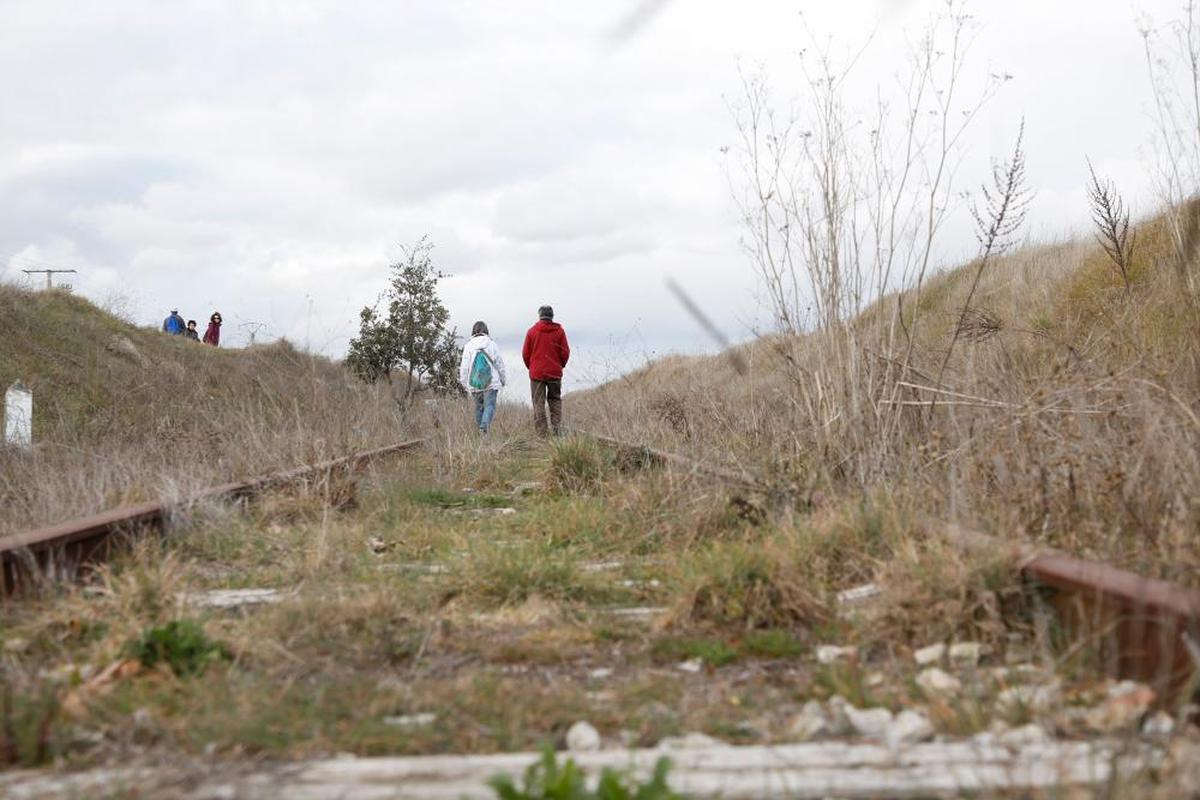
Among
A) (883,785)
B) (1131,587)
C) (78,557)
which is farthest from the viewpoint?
(78,557)

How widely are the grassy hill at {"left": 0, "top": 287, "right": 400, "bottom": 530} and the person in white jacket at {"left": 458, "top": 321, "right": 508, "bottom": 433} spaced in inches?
46.4

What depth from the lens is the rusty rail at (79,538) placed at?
13.3 feet

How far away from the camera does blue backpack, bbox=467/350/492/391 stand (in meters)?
15.1

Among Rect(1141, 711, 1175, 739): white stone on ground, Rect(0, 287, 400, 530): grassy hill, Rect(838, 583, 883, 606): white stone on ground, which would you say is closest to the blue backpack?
Rect(0, 287, 400, 530): grassy hill

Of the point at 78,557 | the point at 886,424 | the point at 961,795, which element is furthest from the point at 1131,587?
the point at 78,557

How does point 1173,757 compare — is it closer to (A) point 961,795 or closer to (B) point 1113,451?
(A) point 961,795

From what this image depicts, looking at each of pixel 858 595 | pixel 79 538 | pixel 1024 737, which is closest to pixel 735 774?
pixel 1024 737

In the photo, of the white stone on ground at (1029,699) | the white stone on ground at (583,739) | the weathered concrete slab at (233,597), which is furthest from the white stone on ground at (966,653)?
the weathered concrete slab at (233,597)

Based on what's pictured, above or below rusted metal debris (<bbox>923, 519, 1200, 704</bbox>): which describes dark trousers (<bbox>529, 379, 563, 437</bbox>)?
above

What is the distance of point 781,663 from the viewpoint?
3.25 m

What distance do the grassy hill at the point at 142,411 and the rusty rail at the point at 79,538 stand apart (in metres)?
0.23

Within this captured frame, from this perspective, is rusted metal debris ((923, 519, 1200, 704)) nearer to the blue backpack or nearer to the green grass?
the green grass

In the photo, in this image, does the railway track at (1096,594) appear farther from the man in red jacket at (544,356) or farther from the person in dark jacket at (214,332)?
the person in dark jacket at (214,332)

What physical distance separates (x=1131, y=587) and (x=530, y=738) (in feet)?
5.07
